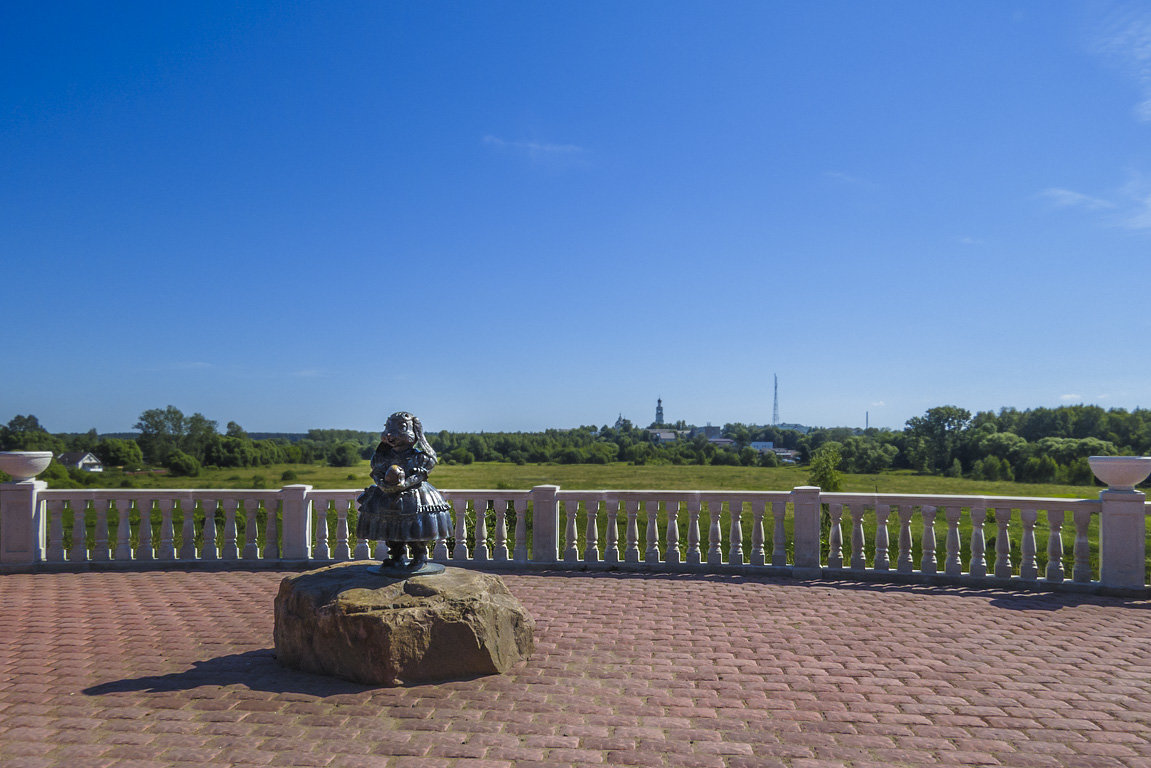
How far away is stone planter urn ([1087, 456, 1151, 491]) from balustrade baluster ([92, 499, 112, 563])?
12.4m

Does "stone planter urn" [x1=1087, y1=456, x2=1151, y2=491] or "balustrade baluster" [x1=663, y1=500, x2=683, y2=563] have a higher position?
"stone planter urn" [x1=1087, y1=456, x2=1151, y2=491]

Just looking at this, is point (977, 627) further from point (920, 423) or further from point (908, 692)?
point (920, 423)

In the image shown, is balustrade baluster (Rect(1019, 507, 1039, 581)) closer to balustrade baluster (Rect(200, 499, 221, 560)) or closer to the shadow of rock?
the shadow of rock

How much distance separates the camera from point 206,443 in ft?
108

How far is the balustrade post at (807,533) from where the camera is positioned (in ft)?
28.6

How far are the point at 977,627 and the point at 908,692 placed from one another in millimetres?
2274

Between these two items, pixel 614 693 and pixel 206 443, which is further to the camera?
pixel 206 443

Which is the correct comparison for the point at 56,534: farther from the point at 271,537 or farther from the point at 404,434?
the point at 404,434

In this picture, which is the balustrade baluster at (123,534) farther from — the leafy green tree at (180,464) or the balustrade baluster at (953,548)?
the leafy green tree at (180,464)

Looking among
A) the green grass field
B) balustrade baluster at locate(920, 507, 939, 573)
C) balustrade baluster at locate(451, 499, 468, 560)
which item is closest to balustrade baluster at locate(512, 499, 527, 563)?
balustrade baluster at locate(451, 499, 468, 560)

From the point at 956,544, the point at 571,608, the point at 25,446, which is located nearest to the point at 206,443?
the point at 25,446

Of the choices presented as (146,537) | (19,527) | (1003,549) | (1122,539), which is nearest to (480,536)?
(146,537)

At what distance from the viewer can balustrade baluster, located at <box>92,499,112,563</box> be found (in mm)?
9250

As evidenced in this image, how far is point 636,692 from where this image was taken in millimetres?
4859
